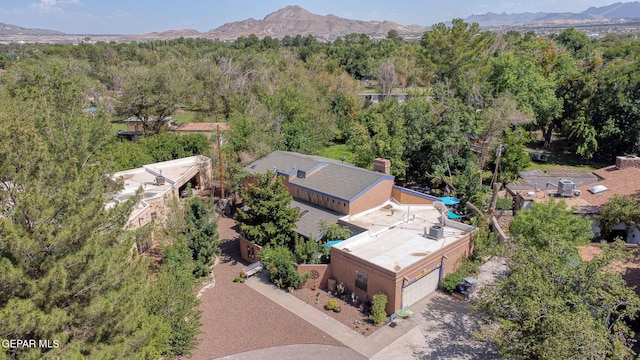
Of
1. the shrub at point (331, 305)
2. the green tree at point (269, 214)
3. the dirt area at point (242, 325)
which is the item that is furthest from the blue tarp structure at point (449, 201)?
the dirt area at point (242, 325)

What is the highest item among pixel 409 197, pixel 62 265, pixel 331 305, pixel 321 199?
pixel 62 265

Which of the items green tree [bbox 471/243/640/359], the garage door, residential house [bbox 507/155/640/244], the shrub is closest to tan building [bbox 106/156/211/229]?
the shrub

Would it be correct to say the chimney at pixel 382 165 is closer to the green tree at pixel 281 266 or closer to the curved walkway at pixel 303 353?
the green tree at pixel 281 266

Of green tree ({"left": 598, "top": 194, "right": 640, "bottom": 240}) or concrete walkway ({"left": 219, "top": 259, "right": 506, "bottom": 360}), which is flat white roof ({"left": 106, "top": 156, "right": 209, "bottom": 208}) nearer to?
concrete walkway ({"left": 219, "top": 259, "right": 506, "bottom": 360})

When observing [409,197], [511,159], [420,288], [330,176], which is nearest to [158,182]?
[330,176]

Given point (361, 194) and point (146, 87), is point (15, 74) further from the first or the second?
point (361, 194)

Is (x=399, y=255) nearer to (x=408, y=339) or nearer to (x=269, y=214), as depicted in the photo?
(x=408, y=339)

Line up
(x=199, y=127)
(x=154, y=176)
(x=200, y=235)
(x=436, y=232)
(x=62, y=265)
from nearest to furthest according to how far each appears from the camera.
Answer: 1. (x=62, y=265)
2. (x=436, y=232)
3. (x=200, y=235)
4. (x=154, y=176)
5. (x=199, y=127)
